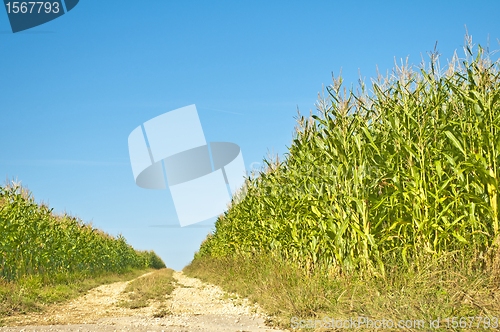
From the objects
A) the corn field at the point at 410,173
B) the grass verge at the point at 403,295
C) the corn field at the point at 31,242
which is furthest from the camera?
the corn field at the point at 31,242

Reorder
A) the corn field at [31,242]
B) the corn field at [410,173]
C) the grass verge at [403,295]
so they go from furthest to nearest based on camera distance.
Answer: the corn field at [31,242] < the corn field at [410,173] < the grass verge at [403,295]

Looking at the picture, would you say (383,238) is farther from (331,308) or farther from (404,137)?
(404,137)

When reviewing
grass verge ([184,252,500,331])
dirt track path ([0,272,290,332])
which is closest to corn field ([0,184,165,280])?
dirt track path ([0,272,290,332])

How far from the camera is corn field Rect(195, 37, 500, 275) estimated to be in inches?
180

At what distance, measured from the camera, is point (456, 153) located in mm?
5133

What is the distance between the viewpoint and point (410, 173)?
5.11 metres

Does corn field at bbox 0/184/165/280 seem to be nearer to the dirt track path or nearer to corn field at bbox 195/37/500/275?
the dirt track path

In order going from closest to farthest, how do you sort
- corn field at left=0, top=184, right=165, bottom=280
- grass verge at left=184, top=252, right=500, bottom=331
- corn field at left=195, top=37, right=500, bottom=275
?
grass verge at left=184, top=252, right=500, bottom=331
corn field at left=195, top=37, right=500, bottom=275
corn field at left=0, top=184, right=165, bottom=280

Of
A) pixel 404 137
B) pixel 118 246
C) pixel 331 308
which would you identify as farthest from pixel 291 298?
pixel 118 246

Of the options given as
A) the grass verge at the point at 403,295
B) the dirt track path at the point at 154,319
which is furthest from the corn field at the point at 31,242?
the grass verge at the point at 403,295

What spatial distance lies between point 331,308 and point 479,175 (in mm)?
2862

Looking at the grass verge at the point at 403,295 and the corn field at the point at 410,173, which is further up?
the corn field at the point at 410,173

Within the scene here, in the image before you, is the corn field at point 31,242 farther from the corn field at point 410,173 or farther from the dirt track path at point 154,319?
the corn field at point 410,173

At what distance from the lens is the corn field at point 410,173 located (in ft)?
15.0
